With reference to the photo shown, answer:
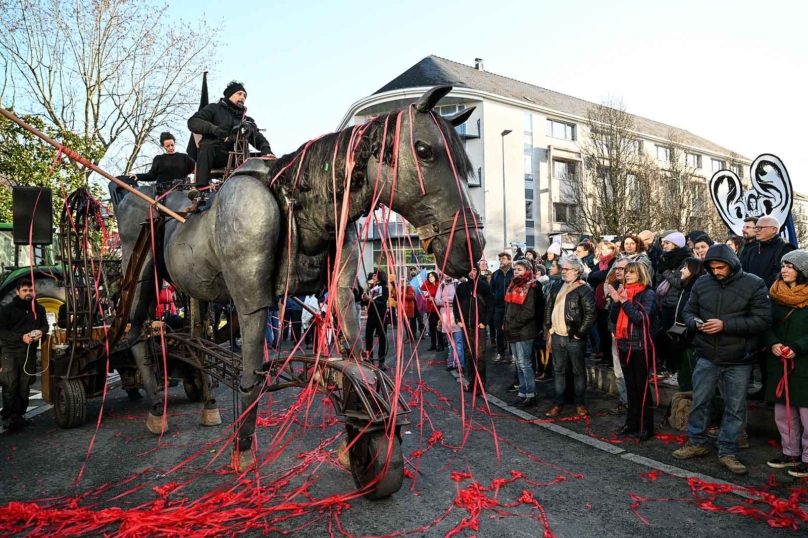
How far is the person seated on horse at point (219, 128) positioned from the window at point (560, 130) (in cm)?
3897

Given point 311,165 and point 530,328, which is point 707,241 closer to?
point 530,328

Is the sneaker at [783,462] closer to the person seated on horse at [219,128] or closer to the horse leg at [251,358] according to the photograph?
the horse leg at [251,358]

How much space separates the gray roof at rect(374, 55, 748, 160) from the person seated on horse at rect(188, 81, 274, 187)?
106 ft

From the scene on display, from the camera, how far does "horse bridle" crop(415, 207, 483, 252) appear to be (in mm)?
2879

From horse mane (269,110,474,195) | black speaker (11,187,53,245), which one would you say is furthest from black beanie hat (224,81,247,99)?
black speaker (11,187,53,245)

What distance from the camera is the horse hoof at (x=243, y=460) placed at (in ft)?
13.4

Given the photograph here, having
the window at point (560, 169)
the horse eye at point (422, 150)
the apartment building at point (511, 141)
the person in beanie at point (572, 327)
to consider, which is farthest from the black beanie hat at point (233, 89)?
the window at point (560, 169)

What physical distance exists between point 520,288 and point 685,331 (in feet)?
8.58

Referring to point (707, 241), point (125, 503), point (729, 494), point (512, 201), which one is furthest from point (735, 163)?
point (125, 503)

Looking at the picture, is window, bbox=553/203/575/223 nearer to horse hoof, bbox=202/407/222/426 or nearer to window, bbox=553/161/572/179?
window, bbox=553/161/572/179

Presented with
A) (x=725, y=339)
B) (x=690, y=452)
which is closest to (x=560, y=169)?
(x=725, y=339)

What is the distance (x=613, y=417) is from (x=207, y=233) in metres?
5.26

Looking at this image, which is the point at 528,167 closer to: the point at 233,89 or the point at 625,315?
the point at 625,315

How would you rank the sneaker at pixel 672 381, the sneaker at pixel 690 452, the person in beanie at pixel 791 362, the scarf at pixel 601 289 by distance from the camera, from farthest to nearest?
1. the scarf at pixel 601 289
2. the sneaker at pixel 672 381
3. the sneaker at pixel 690 452
4. the person in beanie at pixel 791 362
